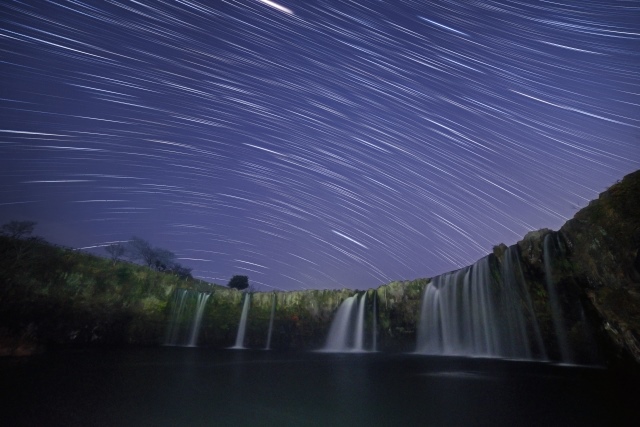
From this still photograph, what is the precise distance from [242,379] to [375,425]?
9998mm

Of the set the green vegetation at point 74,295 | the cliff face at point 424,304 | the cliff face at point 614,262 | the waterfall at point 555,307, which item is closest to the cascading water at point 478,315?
the cliff face at point 424,304

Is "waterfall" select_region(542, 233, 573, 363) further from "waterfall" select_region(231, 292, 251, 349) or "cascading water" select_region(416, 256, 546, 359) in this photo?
"waterfall" select_region(231, 292, 251, 349)

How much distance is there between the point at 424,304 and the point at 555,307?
16.4 metres

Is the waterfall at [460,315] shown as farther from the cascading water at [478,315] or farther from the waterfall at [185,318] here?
the waterfall at [185,318]

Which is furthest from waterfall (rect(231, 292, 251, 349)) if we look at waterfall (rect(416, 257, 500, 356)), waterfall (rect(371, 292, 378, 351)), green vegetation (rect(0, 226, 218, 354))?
waterfall (rect(416, 257, 500, 356))

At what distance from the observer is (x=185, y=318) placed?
164 feet

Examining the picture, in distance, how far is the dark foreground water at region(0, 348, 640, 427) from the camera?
9289 millimetres

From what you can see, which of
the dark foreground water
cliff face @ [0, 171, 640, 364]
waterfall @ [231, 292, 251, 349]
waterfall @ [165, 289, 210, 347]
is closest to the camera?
the dark foreground water

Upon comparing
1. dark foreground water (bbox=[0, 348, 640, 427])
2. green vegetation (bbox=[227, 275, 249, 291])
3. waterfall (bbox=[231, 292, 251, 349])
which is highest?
green vegetation (bbox=[227, 275, 249, 291])

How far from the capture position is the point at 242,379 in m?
17.0

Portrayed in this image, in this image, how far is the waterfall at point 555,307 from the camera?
24.9 meters

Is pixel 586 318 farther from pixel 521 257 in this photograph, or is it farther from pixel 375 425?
pixel 375 425

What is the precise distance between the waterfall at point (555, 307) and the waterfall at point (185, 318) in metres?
42.6

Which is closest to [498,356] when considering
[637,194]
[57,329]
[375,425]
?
[637,194]
